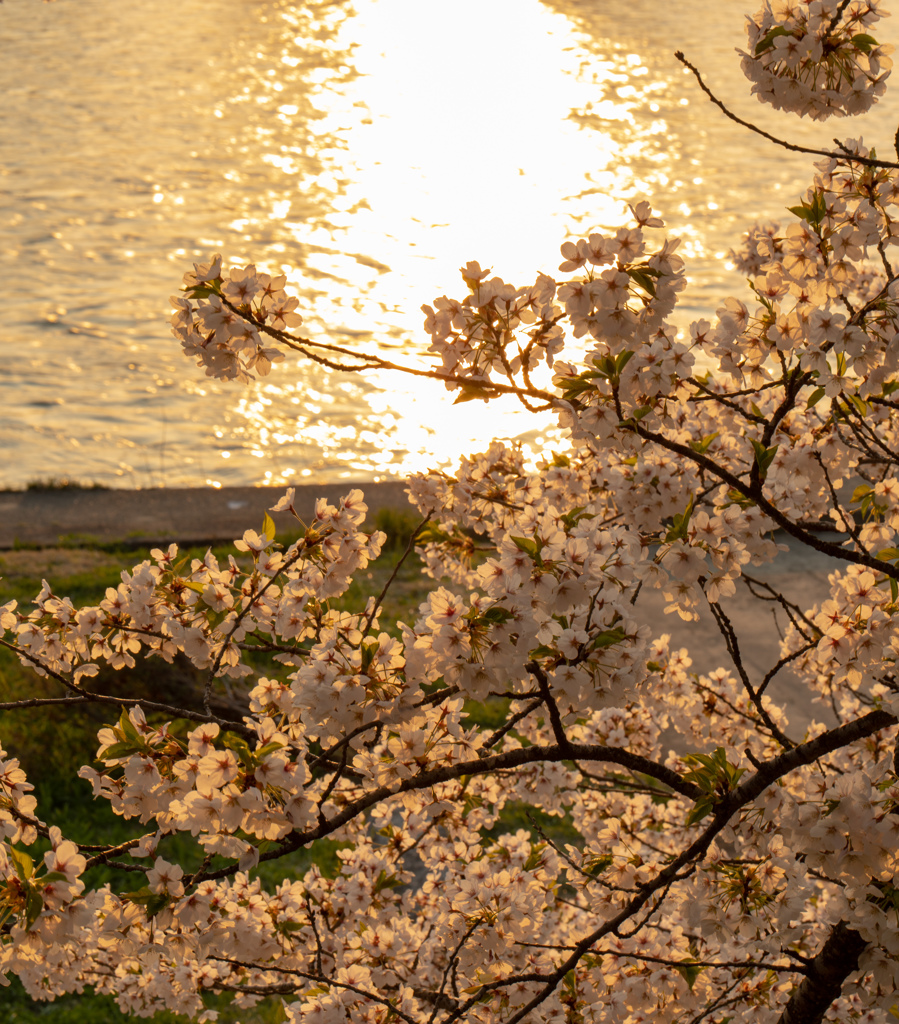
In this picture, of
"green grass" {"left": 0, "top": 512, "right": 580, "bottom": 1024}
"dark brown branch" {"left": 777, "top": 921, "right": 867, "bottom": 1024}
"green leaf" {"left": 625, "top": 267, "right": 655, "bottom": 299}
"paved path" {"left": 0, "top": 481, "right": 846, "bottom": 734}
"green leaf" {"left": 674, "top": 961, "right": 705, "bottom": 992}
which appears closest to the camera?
"green leaf" {"left": 625, "top": 267, "right": 655, "bottom": 299}

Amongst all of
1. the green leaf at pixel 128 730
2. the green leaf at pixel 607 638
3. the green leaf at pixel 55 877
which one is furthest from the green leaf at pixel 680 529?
the green leaf at pixel 55 877

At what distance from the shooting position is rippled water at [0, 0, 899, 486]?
14.0 metres

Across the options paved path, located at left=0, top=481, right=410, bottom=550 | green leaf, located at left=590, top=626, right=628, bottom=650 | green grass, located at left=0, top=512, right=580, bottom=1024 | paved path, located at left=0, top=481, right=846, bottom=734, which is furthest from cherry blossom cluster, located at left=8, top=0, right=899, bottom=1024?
paved path, located at left=0, top=481, right=410, bottom=550

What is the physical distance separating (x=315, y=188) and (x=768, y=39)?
2278 cm

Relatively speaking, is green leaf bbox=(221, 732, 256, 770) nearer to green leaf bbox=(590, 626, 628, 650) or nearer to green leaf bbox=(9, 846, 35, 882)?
green leaf bbox=(9, 846, 35, 882)

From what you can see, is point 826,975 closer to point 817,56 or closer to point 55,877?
point 55,877

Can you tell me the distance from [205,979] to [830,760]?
2.93 meters

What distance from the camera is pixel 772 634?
8.72 meters

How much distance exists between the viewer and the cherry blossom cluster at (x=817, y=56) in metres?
2.62

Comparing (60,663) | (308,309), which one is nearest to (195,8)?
(308,309)

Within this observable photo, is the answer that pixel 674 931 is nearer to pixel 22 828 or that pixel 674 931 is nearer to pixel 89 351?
pixel 22 828

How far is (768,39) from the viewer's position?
2.67 metres

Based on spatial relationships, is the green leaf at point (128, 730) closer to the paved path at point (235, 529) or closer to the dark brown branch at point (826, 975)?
the dark brown branch at point (826, 975)

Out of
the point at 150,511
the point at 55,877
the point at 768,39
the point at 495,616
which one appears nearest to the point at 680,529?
the point at 495,616
